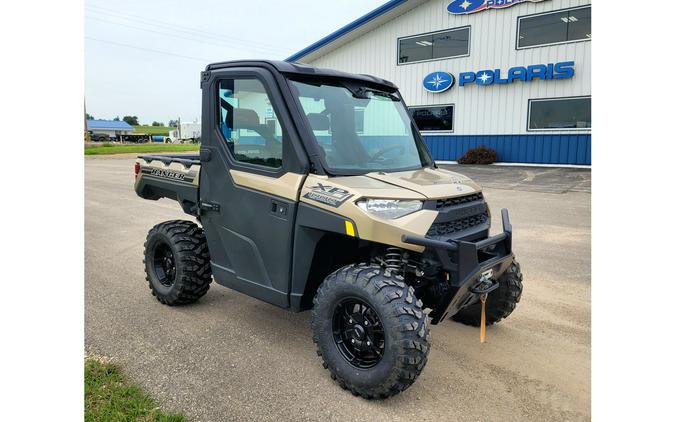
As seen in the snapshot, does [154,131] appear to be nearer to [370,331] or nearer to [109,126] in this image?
[109,126]

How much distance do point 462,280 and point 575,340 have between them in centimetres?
167

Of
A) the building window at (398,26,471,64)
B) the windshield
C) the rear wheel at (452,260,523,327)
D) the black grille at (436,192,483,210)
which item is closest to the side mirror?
the windshield

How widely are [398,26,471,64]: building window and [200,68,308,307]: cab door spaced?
18548 millimetres

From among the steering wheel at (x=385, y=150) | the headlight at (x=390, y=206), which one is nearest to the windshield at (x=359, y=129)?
the steering wheel at (x=385, y=150)

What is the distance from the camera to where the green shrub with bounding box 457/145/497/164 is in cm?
2041

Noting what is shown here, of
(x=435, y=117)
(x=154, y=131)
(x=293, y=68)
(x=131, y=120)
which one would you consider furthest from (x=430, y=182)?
(x=131, y=120)

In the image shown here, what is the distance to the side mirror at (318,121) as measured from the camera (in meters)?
3.68

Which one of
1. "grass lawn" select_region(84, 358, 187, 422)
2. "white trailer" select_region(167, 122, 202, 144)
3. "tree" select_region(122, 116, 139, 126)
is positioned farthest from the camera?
"tree" select_region(122, 116, 139, 126)

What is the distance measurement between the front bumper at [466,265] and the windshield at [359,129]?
878 mm

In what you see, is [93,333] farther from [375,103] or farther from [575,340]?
[575,340]

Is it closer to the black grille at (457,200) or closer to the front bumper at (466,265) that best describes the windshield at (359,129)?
the black grille at (457,200)

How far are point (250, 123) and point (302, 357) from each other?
1.89m

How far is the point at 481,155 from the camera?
20.6 metres

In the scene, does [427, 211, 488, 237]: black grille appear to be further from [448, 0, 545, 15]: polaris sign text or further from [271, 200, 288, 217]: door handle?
[448, 0, 545, 15]: polaris sign text
